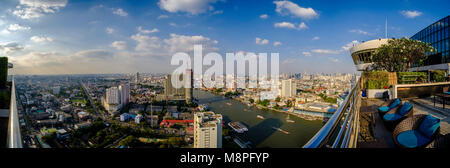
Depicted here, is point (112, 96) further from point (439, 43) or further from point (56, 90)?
point (439, 43)

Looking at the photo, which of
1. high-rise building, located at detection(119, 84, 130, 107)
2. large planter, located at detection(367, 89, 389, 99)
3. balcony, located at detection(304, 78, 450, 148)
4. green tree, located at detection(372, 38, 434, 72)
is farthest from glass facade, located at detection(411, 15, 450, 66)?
high-rise building, located at detection(119, 84, 130, 107)

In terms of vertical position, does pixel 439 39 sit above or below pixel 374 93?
above

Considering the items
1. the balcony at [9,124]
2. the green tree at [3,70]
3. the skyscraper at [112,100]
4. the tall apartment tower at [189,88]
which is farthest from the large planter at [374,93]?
the tall apartment tower at [189,88]

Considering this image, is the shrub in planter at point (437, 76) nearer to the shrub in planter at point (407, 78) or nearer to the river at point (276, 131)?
the shrub in planter at point (407, 78)

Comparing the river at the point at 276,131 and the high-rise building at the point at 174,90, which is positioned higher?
the high-rise building at the point at 174,90

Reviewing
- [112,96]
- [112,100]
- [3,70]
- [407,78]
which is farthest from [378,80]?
[112,96]

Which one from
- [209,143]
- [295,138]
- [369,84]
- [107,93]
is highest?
[369,84]
